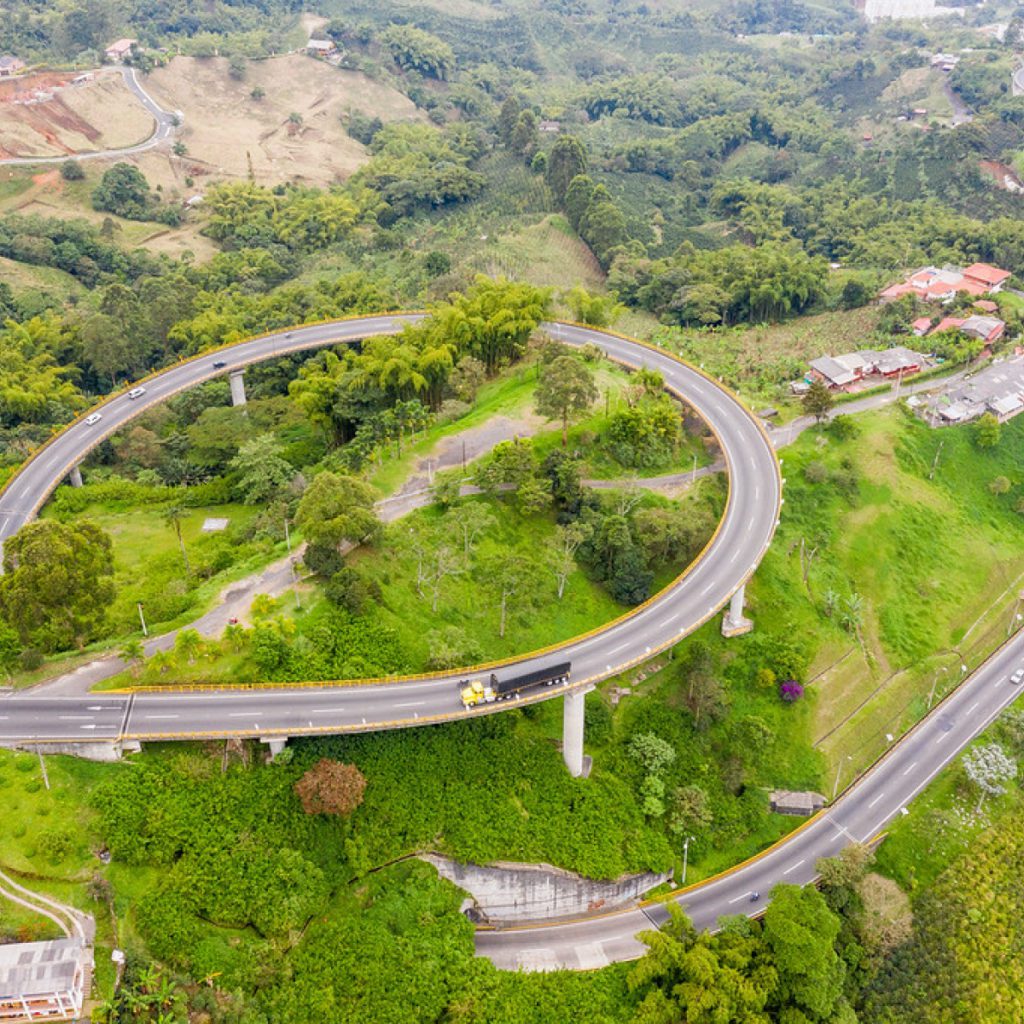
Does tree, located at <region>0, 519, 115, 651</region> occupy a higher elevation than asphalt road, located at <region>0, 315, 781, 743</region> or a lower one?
higher

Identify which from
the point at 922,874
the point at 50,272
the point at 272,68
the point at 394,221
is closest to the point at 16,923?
the point at 922,874

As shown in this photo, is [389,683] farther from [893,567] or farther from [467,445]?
[893,567]

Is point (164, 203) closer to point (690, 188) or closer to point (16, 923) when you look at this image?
point (690, 188)

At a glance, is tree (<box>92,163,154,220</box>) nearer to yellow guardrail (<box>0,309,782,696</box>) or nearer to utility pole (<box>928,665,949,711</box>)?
yellow guardrail (<box>0,309,782,696</box>)

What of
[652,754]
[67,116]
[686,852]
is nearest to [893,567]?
[652,754]

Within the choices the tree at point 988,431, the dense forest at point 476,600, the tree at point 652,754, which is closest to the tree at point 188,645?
the dense forest at point 476,600

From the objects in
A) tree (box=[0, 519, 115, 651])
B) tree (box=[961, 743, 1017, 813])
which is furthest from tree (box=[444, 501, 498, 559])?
tree (box=[961, 743, 1017, 813])

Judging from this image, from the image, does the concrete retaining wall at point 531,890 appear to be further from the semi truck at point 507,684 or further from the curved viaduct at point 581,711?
the semi truck at point 507,684
